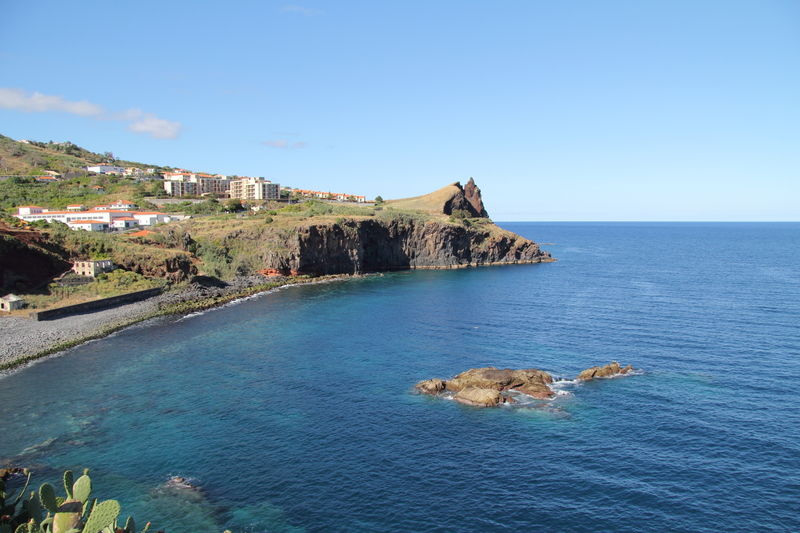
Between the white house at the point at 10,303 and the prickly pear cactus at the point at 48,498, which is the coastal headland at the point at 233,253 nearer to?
the white house at the point at 10,303

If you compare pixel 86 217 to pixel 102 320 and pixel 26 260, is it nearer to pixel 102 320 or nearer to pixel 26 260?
pixel 26 260

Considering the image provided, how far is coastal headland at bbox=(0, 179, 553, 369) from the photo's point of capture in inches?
2906

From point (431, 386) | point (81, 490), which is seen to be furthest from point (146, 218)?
point (81, 490)

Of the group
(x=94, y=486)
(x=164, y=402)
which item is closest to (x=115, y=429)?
(x=164, y=402)

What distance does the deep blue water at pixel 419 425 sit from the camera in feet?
100

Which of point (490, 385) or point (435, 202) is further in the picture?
point (435, 202)

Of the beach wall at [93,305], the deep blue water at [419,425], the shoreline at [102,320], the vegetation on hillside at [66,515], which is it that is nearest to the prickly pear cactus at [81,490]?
the vegetation on hillside at [66,515]

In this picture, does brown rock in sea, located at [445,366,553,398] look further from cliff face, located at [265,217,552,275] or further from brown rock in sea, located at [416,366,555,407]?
cliff face, located at [265,217,552,275]

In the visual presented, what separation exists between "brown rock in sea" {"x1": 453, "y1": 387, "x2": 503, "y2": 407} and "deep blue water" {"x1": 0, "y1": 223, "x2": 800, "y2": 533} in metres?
1.21

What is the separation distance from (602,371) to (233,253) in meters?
88.1

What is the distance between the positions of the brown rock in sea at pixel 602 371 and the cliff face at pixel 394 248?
8087 centimetres

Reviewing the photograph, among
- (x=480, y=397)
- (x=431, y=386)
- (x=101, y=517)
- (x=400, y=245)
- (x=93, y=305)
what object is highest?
(x=400, y=245)

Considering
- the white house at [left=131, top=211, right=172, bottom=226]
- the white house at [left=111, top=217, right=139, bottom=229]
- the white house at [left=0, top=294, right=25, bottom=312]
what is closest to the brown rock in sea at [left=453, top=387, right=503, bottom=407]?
the white house at [left=0, top=294, right=25, bottom=312]

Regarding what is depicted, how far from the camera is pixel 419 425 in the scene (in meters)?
41.6
